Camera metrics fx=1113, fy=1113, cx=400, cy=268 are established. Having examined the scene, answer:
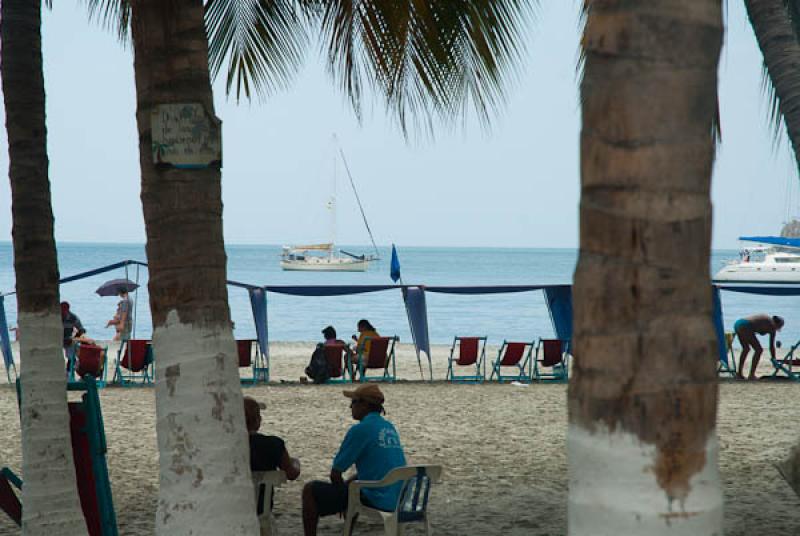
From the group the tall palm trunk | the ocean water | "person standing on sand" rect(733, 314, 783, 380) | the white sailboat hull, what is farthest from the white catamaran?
the tall palm trunk

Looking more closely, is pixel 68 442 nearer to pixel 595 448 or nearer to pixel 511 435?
pixel 595 448

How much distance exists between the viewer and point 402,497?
223 inches

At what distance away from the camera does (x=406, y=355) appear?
75.4ft

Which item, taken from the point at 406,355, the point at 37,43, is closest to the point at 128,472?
the point at 37,43

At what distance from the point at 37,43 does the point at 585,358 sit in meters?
3.92

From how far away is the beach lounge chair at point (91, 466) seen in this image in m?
5.13

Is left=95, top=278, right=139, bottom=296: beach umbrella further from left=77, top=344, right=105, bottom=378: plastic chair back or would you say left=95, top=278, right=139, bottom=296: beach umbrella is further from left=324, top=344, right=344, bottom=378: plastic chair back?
left=324, top=344, right=344, bottom=378: plastic chair back

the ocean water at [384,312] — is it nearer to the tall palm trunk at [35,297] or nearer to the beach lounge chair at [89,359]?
the beach lounge chair at [89,359]

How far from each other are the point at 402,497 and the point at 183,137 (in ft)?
8.61

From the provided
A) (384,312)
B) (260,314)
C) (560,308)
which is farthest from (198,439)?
(384,312)

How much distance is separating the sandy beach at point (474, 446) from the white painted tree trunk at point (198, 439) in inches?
124

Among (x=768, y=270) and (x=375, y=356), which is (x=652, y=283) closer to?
(x=375, y=356)

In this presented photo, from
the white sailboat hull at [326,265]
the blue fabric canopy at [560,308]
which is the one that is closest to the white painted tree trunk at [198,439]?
the blue fabric canopy at [560,308]

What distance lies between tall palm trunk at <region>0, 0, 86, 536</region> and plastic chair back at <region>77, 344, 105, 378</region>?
1016 centimetres
